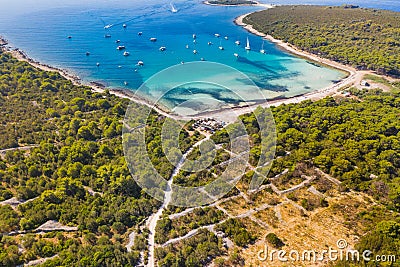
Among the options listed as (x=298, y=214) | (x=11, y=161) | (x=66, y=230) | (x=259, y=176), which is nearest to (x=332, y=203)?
(x=298, y=214)

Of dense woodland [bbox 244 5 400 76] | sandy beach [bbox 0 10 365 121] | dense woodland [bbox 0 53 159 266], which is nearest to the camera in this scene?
dense woodland [bbox 0 53 159 266]

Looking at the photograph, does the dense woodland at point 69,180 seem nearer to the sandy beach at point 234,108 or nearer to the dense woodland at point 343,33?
the sandy beach at point 234,108

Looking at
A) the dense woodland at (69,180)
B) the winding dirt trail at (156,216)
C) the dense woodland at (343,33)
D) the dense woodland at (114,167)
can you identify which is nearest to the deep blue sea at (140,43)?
the dense woodland at (343,33)

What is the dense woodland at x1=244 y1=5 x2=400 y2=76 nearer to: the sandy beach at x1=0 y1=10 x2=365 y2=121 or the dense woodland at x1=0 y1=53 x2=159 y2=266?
the sandy beach at x1=0 y1=10 x2=365 y2=121

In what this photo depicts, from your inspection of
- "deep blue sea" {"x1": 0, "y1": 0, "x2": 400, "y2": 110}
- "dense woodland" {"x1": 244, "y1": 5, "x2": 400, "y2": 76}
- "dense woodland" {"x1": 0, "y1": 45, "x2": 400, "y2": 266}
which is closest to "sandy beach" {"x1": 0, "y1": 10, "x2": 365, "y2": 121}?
"deep blue sea" {"x1": 0, "y1": 0, "x2": 400, "y2": 110}

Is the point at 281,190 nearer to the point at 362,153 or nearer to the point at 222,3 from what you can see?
the point at 362,153

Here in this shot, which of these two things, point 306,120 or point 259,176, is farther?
point 306,120
